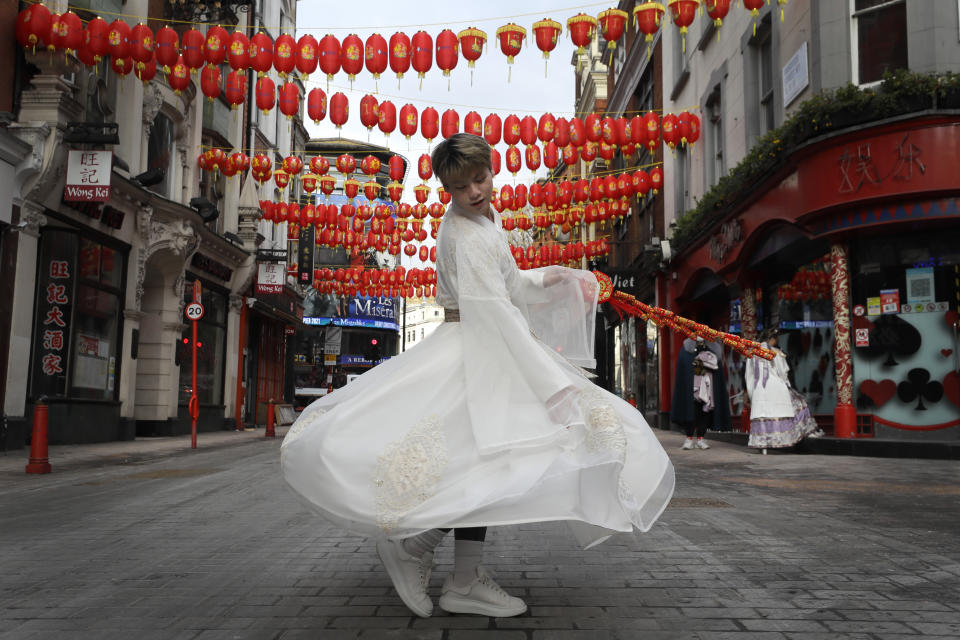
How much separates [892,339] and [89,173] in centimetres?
1301

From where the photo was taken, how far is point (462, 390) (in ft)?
10.4

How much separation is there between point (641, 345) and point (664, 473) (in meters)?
24.8

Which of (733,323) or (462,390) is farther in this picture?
(733,323)

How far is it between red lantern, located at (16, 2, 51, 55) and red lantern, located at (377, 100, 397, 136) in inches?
219

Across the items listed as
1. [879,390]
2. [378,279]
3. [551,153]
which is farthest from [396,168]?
[378,279]

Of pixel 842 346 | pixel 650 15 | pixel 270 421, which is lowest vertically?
pixel 270 421

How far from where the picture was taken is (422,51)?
13195mm

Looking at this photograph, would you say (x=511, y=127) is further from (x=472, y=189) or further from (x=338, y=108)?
(x=472, y=189)

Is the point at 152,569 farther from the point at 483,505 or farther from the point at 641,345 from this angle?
the point at 641,345

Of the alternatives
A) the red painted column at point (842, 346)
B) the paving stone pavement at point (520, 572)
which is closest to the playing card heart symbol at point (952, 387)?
the red painted column at point (842, 346)

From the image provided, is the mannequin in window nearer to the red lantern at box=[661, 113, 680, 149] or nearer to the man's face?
the red lantern at box=[661, 113, 680, 149]

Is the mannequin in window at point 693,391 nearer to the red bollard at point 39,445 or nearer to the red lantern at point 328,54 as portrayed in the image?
the red lantern at point 328,54

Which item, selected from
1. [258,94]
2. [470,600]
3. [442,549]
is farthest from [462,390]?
[258,94]

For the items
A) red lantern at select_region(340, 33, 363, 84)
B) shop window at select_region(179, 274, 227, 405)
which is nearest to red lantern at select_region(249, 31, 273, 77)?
red lantern at select_region(340, 33, 363, 84)
